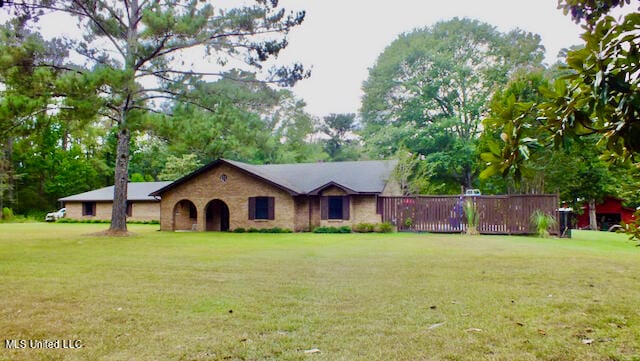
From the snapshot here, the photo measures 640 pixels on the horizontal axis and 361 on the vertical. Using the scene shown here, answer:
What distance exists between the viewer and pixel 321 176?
23125mm

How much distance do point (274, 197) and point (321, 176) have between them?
3.27 meters

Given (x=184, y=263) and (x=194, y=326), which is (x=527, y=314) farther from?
(x=184, y=263)

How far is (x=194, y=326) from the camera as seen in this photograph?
387 centimetres

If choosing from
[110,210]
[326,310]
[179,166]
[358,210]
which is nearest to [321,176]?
[358,210]

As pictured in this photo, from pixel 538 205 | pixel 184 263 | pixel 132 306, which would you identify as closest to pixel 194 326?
pixel 132 306

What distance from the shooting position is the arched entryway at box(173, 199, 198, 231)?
22875 mm

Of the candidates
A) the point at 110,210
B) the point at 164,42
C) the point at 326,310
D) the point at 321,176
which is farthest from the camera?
the point at 110,210

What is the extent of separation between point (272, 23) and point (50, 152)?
3105 cm

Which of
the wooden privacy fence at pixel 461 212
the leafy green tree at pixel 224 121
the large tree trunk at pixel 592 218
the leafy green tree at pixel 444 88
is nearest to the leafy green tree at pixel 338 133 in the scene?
the leafy green tree at pixel 444 88

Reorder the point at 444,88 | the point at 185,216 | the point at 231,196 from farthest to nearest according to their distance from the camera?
1. the point at 444,88
2. the point at 185,216
3. the point at 231,196

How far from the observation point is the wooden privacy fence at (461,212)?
17.7 metres

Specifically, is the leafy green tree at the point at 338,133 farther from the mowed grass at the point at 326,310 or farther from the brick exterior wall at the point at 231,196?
the mowed grass at the point at 326,310

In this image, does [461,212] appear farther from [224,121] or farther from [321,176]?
[224,121]

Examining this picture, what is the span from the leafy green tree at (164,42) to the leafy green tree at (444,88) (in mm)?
17190
